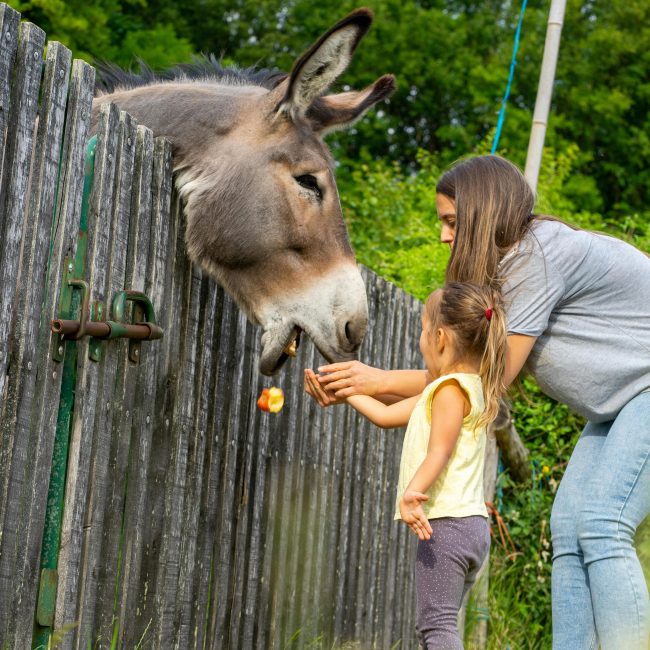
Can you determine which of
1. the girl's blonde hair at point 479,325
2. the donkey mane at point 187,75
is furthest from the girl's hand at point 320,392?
the donkey mane at point 187,75

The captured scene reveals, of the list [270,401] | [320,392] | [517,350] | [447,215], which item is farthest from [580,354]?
[270,401]

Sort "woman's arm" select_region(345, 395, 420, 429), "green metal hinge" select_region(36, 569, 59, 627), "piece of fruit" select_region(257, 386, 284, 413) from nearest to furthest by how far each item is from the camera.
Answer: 1. "green metal hinge" select_region(36, 569, 59, 627)
2. "woman's arm" select_region(345, 395, 420, 429)
3. "piece of fruit" select_region(257, 386, 284, 413)

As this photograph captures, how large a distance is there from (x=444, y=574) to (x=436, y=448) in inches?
16.4

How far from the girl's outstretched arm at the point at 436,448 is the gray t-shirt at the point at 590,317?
1.12 ft

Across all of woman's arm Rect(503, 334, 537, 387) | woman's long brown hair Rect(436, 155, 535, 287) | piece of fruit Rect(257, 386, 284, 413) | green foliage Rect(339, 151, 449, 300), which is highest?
green foliage Rect(339, 151, 449, 300)

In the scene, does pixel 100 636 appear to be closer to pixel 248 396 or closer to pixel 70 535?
pixel 70 535

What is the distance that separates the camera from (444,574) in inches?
134

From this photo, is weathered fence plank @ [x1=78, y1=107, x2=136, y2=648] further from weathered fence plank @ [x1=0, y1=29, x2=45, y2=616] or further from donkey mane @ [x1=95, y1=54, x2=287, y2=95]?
donkey mane @ [x1=95, y1=54, x2=287, y2=95]

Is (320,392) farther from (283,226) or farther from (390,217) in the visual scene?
(390,217)

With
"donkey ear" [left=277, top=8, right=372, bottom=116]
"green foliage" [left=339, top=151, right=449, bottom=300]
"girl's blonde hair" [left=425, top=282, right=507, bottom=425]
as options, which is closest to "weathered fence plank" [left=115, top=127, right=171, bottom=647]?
"donkey ear" [left=277, top=8, right=372, bottom=116]

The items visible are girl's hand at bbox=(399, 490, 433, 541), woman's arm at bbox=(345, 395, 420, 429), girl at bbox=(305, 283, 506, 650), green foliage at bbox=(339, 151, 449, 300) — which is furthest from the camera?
green foliage at bbox=(339, 151, 449, 300)

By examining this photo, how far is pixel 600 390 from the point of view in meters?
3.46

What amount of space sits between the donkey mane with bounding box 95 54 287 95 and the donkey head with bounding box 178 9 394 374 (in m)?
0.62

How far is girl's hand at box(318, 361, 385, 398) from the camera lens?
3633 mm
